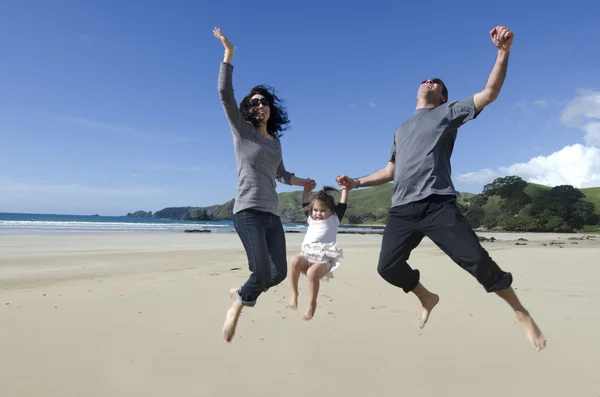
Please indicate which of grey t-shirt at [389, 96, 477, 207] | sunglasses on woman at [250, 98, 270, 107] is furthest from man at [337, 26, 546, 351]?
sunglasses on woman at [250, 98, 270, 107]

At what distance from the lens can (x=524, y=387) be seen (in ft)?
10.8

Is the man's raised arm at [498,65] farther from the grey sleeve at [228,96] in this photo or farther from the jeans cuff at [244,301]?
the jeans cuff at [244,301]

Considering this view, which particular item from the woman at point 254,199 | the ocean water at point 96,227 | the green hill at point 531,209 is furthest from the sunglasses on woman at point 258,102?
the green hill at point 531,209

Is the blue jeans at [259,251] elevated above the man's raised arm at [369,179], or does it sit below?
below

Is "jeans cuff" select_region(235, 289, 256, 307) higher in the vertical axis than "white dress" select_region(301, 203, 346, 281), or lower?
lower

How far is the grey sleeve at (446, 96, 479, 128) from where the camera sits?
11.2 feet

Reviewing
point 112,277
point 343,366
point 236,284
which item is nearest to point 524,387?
point 343,366

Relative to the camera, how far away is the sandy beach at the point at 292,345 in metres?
3.33

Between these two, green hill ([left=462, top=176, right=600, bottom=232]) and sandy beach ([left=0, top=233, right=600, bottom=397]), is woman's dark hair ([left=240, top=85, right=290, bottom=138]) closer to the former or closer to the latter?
sandy beach ([left=0, top=233, right=600, bottom=397])

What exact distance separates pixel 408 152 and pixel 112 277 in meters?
8.03

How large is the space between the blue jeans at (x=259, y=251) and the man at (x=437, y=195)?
37.1 inches

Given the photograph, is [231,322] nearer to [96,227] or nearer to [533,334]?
[533,334]

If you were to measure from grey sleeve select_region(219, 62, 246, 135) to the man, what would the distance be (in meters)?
1.46

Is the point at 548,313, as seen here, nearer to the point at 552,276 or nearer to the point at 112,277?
the point at 552,276
